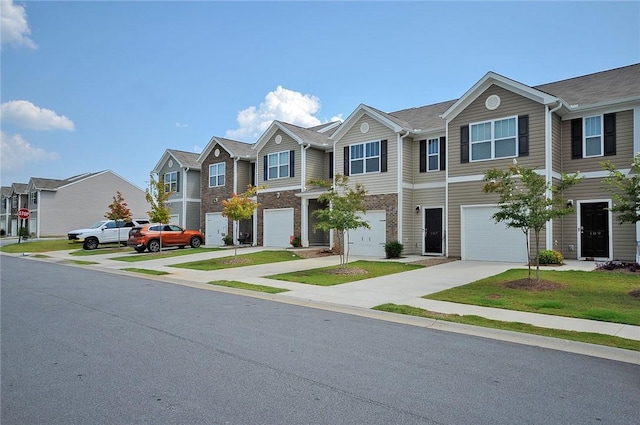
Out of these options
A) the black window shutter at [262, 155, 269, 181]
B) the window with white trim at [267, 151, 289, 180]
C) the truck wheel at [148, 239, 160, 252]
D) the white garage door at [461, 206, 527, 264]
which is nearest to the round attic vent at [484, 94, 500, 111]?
the white garage door at [461, 206, 527, 264]

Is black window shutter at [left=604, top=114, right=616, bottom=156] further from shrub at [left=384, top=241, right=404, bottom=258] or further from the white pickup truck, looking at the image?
the white pickup truck

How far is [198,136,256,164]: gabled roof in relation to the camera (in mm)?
30906

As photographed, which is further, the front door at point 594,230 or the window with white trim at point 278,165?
the window with white trim at point 278,165

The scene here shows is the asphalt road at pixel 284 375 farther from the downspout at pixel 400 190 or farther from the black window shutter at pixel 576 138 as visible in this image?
the black window shutter at pixel 576 138

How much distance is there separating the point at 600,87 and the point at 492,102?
4841 mm

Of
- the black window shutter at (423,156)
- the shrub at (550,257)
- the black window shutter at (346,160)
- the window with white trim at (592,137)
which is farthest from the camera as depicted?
the black window shutter at (346,160)

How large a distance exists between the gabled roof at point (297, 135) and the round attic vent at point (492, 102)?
32.5ft

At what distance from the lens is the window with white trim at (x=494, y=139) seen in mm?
18359

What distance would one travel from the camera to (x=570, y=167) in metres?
18.5

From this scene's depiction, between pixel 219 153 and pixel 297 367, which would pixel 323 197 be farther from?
pixel 219 153

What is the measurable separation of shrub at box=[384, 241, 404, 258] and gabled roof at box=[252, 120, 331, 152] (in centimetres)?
840

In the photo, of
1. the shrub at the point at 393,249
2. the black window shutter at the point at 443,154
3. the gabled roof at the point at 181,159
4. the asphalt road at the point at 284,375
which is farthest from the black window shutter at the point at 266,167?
the asphalt road at the point at 284,375

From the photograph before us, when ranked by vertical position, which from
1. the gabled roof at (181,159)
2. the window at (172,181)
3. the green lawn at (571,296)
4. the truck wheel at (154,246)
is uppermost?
the gabled roof at (181,159)

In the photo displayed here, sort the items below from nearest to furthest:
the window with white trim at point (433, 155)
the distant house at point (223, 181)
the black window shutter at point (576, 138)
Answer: the black window shutter at point (576, 138), the window with white trim at point (433, 155), the distant house at point (223, 181)
